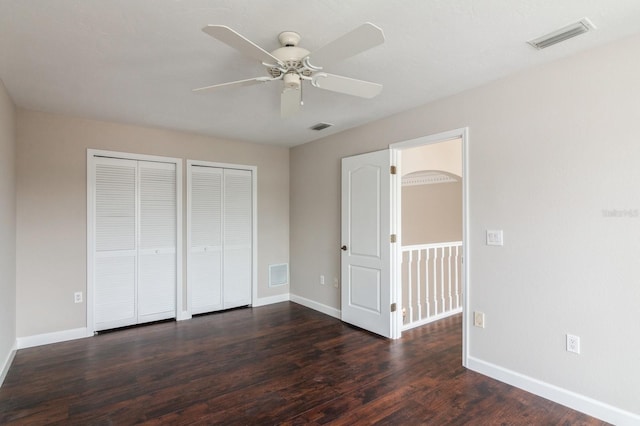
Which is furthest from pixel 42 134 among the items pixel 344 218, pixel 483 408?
pixel 483 408

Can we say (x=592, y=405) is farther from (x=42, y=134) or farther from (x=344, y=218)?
(x=42, y=134)

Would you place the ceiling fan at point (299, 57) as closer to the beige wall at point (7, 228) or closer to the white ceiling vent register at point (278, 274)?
the beige wall at point (7, 228)

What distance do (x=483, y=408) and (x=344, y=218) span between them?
94.1 inches

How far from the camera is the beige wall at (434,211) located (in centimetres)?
513

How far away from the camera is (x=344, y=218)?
4133 millimetres

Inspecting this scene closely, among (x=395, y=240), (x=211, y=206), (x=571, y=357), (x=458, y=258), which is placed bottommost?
(x=571, y=357)

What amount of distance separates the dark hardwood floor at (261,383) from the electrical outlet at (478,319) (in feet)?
1.32

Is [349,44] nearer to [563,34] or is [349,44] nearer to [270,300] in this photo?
[563,34]

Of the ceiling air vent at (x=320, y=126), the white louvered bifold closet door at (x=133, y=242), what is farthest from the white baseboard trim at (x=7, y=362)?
the ceiling air vent at (x=320, y=126)

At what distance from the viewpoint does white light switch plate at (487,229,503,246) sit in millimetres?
2679

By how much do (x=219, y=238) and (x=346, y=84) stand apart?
325 cm

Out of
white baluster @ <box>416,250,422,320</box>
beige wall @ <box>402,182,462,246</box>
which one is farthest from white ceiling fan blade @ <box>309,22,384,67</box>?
beige wall @ <box>402,182,462,246</box>

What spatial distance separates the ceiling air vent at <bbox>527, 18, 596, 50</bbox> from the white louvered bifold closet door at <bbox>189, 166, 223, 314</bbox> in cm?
380

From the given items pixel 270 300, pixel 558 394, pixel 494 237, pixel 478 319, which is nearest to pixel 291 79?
pixel 494 237
